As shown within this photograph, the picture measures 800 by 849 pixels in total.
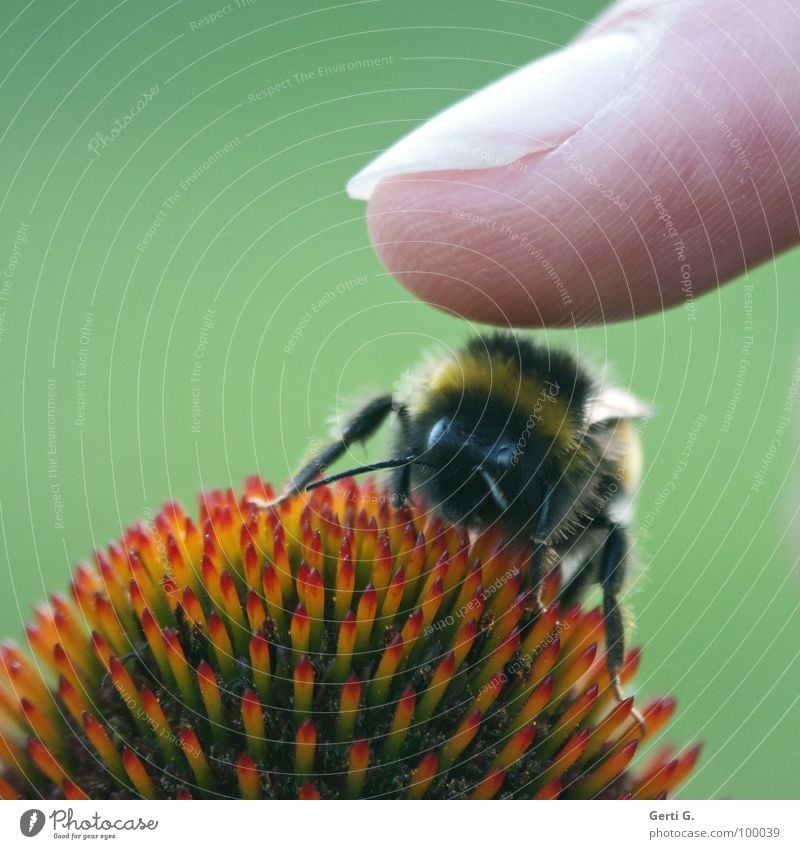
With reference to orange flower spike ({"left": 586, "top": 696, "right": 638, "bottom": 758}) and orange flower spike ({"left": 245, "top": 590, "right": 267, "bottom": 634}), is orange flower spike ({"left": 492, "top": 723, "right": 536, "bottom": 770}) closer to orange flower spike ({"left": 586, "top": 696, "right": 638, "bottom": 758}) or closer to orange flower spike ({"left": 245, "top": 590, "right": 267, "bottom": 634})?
orange flower spike ({"left": 586, "top": 696, "right": 638, "bottom": 758})

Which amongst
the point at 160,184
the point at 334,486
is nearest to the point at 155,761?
the point at 334,486

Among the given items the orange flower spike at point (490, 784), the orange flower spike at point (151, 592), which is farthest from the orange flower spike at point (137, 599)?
the orange flower spike at point (490, 784)

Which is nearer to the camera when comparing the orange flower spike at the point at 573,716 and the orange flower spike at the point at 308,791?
the orange flower spike at the point at 308,791

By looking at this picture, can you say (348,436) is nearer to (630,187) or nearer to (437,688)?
(437,688)

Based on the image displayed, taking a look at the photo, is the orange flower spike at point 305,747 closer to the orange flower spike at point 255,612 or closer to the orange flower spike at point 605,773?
the orange flower spike at point 255,612

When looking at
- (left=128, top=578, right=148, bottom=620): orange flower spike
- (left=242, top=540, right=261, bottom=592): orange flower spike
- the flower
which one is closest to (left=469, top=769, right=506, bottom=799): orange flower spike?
the flower
